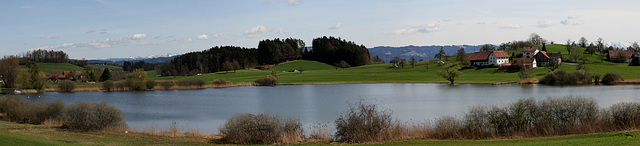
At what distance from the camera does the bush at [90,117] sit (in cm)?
2416

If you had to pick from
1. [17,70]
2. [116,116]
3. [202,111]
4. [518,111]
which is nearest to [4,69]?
[17,70]

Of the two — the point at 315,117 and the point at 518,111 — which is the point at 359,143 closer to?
the point at 518,111

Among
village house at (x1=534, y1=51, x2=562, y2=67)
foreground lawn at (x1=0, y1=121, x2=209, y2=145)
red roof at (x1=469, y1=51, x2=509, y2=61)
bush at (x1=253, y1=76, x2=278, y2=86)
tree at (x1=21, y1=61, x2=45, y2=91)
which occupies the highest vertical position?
red roof at (x1=469, y1=51, x2=509, y2=61)

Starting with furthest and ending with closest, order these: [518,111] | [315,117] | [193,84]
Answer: [193,84], [315,117], [518,111]

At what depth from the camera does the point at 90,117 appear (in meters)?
24.2

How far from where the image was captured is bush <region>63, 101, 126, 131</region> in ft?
79.3

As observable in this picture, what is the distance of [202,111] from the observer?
1563 inches

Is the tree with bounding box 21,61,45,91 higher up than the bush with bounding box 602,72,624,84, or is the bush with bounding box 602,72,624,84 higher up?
the tree with bounding box 21,61,45,91

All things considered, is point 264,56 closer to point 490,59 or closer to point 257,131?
point 490,59

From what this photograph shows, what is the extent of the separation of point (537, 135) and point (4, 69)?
302 ft

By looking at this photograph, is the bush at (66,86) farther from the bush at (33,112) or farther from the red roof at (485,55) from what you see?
the red roof at (485,55)

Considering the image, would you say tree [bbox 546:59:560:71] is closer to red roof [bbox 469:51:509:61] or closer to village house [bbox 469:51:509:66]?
village house [bbox 469:51:509:66]

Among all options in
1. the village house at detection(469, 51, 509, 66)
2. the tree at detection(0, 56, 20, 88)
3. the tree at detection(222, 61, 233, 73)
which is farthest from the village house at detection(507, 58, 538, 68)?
the tree at detection(0, 56, 20, 88)

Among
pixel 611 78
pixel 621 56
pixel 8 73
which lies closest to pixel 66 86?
pixel 8 73
